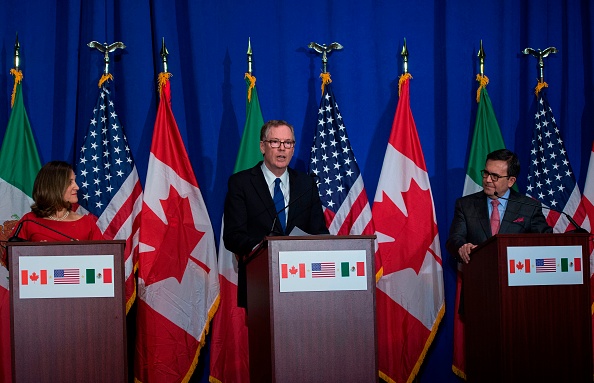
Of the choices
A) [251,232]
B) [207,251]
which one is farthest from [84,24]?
[251,232]

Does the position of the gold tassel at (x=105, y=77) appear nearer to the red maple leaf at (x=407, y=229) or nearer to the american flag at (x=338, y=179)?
the american flag at (x=338, y=179)

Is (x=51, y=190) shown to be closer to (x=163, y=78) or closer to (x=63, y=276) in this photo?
(x=63, y=276)

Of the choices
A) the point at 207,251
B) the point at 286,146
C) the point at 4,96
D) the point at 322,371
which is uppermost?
the point at 4,96

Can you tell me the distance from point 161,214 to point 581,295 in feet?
8.59

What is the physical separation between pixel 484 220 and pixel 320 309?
65.1 inches

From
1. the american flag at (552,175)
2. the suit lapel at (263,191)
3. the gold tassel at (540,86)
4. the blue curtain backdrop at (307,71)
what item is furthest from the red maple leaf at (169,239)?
the gold tassel at (540,86)

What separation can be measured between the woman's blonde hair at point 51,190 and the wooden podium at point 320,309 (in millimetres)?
1407

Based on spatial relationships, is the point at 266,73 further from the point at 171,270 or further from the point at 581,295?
the point at 581,295

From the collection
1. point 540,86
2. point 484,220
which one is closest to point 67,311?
point 484,220

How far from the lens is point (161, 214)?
507 centimetres

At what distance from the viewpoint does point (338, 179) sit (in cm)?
537

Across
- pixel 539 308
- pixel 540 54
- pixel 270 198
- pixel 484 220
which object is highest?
pixel 540 54

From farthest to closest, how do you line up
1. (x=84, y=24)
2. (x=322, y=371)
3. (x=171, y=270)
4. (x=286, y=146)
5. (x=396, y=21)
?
1. (x=396, y=21)
2. (x=84, y=24)
3. (x=171, y=270)
4. (x=286, y=146)
5. (x=322, y=371)

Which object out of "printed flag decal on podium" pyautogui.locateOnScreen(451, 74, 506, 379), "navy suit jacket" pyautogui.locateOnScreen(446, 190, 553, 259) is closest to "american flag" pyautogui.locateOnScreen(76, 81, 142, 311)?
"navy suit jacket" pyautogui.locateOnScreen(446, 190, 553, 259)
